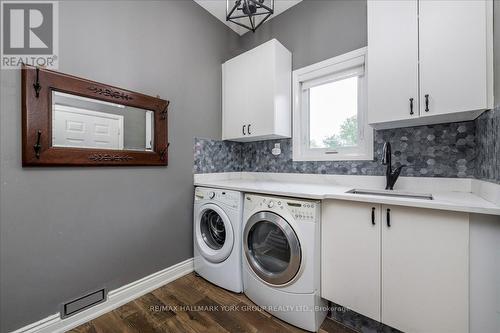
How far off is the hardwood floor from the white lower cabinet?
0.37 m

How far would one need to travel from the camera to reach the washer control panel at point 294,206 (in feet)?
4.36

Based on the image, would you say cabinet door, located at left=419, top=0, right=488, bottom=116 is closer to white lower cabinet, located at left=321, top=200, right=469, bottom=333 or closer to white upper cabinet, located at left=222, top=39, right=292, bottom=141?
white lower cabinet, located at left=321, top=200, right=469, bottom=333

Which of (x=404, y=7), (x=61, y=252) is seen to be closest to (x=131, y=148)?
(x=61, y=252)

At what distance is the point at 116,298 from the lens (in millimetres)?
1578

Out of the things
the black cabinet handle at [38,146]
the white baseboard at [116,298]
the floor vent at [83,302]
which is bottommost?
the white baseboard at [116,298]

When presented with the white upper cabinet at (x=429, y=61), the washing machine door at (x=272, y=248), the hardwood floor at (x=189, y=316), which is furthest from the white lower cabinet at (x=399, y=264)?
the white upper cabinet at (x=429, y=61)

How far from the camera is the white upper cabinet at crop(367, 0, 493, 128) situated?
110cm

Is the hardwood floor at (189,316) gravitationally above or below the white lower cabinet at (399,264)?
below

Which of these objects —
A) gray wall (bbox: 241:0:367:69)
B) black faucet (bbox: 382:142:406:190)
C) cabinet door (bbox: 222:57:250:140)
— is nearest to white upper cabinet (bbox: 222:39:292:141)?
cabinet door (bbox: 222:57:250:140)

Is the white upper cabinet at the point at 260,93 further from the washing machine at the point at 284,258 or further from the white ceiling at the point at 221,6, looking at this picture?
the washing machine at the point at 284,258

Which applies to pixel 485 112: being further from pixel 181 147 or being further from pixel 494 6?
pixel 181 147

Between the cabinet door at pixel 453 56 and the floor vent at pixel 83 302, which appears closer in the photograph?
the cabinet door at pixel 453 56

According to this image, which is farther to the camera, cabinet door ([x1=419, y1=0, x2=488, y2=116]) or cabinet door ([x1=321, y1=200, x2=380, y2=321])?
cabinet door ([x1=321, y1=200, x2=380, y2=321])

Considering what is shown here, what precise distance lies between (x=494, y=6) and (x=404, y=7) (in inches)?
16.5
